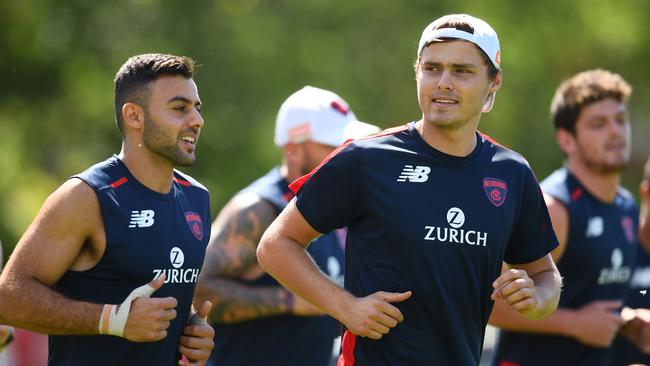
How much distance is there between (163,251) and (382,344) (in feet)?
3.94

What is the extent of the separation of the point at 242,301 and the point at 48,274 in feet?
7.01

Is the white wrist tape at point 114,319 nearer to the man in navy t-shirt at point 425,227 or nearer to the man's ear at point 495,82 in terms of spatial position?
the man in navy t-shirt at point 425,227

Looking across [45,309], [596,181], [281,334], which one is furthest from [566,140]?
[45,309]

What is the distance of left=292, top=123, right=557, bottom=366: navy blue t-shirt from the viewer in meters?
5.35

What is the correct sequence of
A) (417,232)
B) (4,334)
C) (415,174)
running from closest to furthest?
(417,232) < (415,174) < (4,334)

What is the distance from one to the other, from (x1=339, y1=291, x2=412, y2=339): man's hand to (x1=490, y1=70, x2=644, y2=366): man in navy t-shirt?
2.27 meters

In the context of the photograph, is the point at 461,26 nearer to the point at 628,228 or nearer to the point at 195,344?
the point at 195,344

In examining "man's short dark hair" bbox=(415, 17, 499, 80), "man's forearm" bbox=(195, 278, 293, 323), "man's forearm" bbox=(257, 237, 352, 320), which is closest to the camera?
"man's forearm" bbox=(257, 237, 352, 320)

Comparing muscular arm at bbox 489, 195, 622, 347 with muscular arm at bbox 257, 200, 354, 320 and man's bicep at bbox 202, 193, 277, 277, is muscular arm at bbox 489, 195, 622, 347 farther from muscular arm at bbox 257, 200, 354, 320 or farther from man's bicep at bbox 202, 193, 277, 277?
muscular arm at bbox 257, 200, 354, 320

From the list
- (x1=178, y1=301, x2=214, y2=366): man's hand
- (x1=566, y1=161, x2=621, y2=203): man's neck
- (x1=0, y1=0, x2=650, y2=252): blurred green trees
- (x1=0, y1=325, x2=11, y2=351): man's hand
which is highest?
(x1=0, y1=0, x2=650, y2=252): blurred green trees

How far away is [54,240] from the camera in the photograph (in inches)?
212

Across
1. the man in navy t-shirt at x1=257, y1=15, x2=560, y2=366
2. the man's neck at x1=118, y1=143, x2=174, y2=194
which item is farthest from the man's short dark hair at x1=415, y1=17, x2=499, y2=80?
the man's neck at x1=118, y1=143, x2=174, y2=194

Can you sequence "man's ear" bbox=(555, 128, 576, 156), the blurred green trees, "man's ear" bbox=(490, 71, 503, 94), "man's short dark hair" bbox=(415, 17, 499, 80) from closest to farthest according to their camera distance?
1. "man's short dark hair" bbox=(415, 17, 499, 80)
2. "man's ear" bbox=(490, 71, 503, 94)
3. "man's ear" bbox=(555, 128, 576, 156)
4. the blurred green trees

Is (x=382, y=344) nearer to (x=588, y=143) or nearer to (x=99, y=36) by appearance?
(x=588, y=143)
